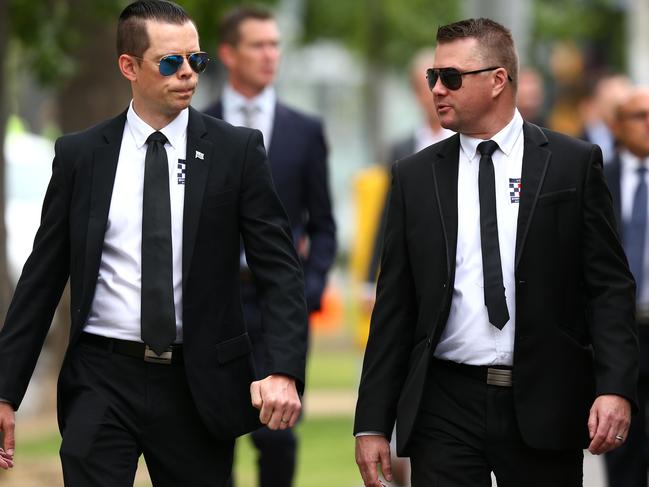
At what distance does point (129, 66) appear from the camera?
6.04m

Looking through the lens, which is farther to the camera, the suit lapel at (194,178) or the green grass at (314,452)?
the green grass at (314,452)

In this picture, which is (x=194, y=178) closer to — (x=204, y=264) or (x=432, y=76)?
(x=204, y=264)

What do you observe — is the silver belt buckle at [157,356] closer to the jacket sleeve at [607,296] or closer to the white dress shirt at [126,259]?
the white dress shirt at [126,259]

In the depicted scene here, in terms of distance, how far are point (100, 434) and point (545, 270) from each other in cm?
160

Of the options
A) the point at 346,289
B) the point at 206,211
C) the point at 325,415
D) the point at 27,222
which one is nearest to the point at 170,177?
the point at 206,211

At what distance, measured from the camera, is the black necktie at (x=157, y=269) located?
18.6ft

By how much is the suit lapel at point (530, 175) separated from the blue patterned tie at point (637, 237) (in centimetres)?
256

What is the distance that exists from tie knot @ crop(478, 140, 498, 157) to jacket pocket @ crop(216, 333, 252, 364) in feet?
3.46

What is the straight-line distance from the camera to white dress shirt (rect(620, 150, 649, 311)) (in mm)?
8375

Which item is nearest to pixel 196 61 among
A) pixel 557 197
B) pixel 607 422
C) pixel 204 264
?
pixel 204 264

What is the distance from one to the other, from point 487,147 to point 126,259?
4.29 feet

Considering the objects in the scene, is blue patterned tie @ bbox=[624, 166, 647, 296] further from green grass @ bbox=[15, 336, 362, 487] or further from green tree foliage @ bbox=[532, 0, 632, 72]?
green tree foliage @ bbox=[532, 0, 632, 72]

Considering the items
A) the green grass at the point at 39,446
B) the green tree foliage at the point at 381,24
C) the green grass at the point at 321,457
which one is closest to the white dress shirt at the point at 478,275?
Result: the green grass at the point at 321,457

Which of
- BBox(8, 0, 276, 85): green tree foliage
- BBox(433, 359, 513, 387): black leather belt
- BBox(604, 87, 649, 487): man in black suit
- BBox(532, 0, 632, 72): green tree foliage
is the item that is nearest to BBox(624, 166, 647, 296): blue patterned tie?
BBox(604, 87, 649, 487): man in black suit
